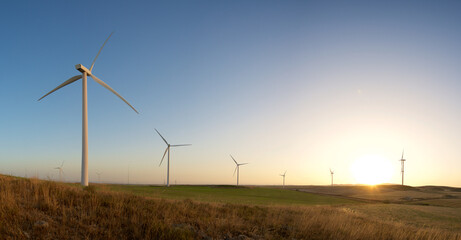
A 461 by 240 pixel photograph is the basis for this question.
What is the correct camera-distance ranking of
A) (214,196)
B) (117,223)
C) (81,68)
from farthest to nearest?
(214,196)
(81,68)
(117,223)

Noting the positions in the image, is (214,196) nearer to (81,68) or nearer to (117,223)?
(81,68)

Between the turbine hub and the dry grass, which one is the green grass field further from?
the turbine hub

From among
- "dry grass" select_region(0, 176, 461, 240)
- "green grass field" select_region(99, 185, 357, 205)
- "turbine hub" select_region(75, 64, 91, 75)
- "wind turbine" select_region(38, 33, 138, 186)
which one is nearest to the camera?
"dry grass" select_region(0, 176, 461, 240)

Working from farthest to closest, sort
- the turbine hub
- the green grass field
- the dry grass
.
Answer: the turbine hub < the green grass field < the dry grass

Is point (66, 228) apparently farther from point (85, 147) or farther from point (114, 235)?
point (85, 147)

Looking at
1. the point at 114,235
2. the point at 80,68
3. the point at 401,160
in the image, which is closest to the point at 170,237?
the point at 114,235

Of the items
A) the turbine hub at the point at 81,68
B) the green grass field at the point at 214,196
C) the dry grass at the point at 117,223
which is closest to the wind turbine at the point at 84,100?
the turbine hub at the point at 81,68

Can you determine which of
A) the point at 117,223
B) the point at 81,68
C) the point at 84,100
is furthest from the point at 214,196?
the point at 117,223

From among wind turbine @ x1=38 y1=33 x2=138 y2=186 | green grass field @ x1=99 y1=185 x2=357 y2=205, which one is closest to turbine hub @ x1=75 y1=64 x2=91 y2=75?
wind turbine @ x1=38 y1=33 x2=138 y2=186

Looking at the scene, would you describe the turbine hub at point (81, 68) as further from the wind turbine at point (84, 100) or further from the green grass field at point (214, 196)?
the green grass field at point (214, 196)

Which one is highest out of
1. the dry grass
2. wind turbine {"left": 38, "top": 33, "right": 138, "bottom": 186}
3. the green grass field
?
wind turbine {"left": 38, "top": 33, "right": 138, "bottom": 186}

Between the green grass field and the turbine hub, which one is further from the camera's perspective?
the turbine hub

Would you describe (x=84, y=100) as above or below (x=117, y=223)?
above

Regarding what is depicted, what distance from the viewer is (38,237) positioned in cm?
841
